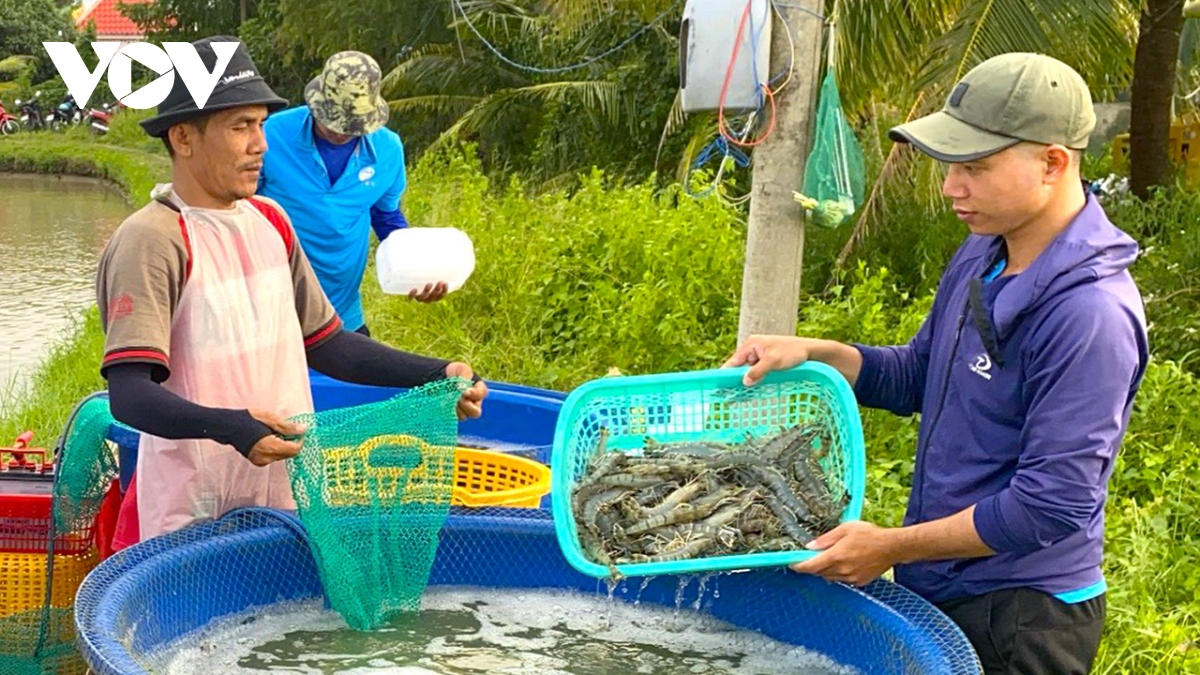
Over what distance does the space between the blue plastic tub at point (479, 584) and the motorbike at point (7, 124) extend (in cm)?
3371

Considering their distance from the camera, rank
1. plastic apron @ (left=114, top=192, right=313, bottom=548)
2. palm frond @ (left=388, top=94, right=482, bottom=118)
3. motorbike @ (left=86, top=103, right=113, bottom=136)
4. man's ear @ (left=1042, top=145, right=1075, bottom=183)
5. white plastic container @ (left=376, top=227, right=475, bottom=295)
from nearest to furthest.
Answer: man's ear @ (left=1042, top=145, right=1075, bottom=183) < plastic apron @ (left=114, top=192, right=313, bottom=548) < white plastic container @ (left=376, top=227, right=475, bottom=295) < palm frond @ (left=388, top=94, right=482, bottom=118) < motorbike @ (left=86, top=103, right=113, bottom=136)

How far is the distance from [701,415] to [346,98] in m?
2.17

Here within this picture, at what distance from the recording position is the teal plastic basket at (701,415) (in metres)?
2.99

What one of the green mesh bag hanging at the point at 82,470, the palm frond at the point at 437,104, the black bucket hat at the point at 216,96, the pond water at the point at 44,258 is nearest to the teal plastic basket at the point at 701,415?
the black bucket hat at the point at 216,96

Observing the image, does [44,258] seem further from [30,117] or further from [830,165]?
[30,117]

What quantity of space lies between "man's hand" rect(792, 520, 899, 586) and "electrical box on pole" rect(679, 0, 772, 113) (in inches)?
98.0

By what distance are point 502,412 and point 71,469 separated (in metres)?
2.06

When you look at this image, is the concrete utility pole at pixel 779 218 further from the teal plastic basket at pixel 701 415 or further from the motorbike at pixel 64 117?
the motorbike at pixel 64 117

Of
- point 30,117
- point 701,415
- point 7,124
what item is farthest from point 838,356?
point 30,117

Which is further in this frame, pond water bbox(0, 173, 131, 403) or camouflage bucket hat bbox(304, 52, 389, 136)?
pond water bbox(0, 173, 131, 403)

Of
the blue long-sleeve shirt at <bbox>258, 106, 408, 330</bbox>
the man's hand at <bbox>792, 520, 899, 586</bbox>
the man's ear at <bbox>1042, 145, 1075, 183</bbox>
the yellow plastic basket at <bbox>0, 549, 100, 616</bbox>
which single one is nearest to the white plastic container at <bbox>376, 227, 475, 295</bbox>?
the blue long-sleeve shirt at <bbox>258, 106, 408, 330</bbox>

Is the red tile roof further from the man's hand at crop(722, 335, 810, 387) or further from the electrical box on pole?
the man's hand at crop(722, 335, 810, 387)

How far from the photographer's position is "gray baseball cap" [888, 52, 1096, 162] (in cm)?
246

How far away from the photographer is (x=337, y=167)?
495cm
